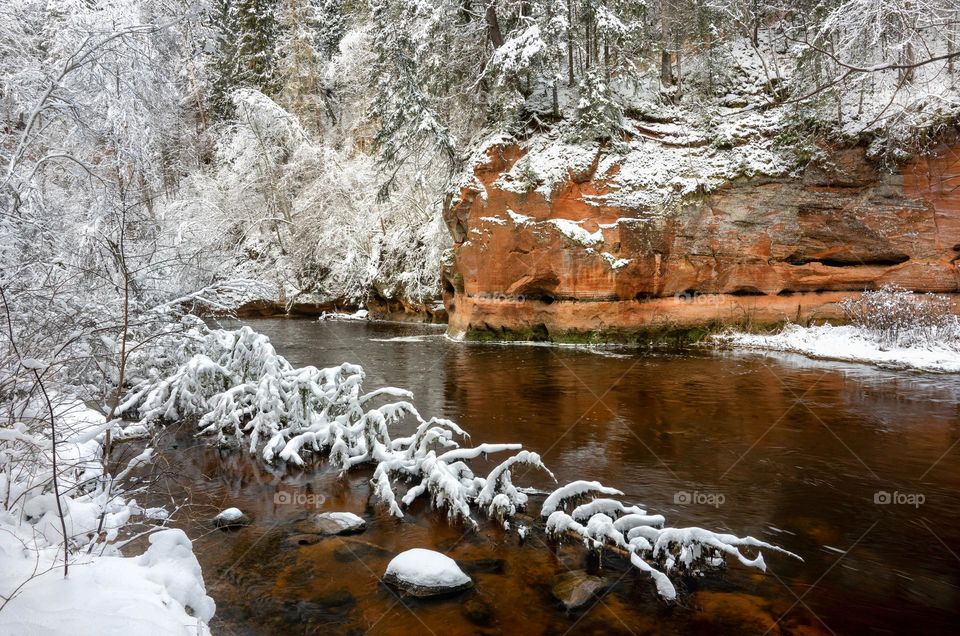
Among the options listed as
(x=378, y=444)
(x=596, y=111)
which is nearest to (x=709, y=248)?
(x=596, y=111)

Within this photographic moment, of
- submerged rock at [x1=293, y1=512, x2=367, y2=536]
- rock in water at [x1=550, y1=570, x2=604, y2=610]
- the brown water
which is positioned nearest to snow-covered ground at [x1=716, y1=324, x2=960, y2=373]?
the brown water

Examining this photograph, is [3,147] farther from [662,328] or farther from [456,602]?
[662,328]

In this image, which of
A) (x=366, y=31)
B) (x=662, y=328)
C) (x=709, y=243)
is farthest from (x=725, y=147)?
(x=366, y=31)

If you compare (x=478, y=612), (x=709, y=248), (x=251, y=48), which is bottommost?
(x=478, y=612)

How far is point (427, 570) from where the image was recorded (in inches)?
188

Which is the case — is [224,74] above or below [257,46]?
below

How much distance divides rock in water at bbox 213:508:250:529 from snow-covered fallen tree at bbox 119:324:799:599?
156 cm

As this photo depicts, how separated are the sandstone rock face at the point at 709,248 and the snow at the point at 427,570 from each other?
15.4 m

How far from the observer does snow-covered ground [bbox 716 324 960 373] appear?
14.0 meters

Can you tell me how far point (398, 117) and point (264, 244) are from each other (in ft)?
55.3

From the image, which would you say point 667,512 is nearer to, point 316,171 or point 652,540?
point 652,540

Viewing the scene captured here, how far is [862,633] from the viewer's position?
424cm

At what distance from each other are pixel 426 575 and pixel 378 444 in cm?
307

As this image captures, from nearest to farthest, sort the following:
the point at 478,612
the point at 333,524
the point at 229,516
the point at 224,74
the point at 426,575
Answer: the point at 478,612 < the point at 426,575 < the point at 333,524 < the point at 229,516 < the point at 224,74
